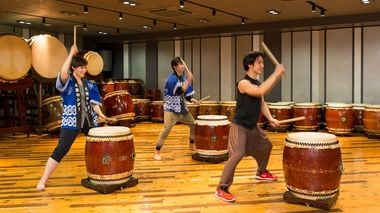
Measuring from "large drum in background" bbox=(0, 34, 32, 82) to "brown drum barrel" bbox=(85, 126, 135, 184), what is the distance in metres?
3.94

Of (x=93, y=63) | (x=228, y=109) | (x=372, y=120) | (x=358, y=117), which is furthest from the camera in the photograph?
(x=228, y=109)

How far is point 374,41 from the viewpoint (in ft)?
29.4

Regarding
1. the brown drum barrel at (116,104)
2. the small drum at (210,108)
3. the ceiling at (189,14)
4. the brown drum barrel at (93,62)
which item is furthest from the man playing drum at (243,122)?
the small drum at (210,108)

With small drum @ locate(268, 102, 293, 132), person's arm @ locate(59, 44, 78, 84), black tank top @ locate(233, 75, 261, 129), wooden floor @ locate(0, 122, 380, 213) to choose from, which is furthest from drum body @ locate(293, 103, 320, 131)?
person's arm @ locate(59, 44, 78, 84)

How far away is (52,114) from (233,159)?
202 inches

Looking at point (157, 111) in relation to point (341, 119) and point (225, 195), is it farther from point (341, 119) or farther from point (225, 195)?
point (225, 195)

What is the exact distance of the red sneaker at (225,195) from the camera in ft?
12.5

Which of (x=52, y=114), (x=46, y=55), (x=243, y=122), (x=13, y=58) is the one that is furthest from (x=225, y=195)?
(x=46, y=55)

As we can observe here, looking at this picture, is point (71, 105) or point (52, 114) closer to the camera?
point (71, 105)

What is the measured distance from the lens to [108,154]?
4039mm

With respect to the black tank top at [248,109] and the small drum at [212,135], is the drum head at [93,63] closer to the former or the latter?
the small drum at [212,135]

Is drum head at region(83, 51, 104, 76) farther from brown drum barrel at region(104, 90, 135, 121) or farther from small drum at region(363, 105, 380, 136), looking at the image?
small drum at region(363, 105, 380, 136)

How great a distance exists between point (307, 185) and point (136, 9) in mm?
5560

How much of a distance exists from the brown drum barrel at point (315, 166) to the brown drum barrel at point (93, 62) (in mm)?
6676
